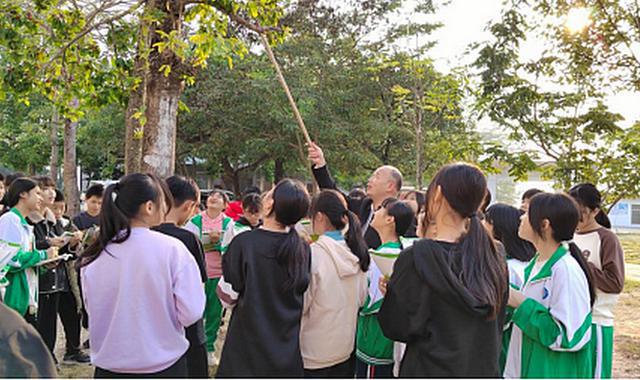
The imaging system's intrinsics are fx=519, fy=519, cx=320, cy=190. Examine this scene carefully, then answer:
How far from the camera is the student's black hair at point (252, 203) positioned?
5285mm

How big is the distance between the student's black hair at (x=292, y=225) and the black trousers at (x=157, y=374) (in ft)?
2.06

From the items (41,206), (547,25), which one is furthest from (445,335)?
(547,25)

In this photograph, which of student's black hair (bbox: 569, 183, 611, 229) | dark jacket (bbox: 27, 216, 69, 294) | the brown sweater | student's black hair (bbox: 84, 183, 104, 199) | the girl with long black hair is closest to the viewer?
the girl with long black hair

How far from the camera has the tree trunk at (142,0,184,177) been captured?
181 inches

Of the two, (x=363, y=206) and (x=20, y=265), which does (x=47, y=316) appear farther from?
(x=363, y=206)

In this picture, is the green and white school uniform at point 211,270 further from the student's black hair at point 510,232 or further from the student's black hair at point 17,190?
the student's black hair at point 510,232

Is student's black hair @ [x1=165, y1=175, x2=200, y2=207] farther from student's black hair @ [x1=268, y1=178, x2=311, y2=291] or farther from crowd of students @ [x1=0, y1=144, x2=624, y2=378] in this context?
student's black hair @ [x1=268, y1=178, x2=311, y2=291]

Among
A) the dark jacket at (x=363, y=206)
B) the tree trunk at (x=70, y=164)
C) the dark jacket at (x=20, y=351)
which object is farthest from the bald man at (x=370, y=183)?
the tree trunk at (x=70, y=164)

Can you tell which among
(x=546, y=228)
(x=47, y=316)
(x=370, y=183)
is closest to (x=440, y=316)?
(x=546, y=228)

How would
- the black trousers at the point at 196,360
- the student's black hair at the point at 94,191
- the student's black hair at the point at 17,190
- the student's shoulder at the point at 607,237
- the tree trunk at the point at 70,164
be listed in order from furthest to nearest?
the tree trunk at the point at 70,164, the student's black hair at the point at 94,191, the student's black hair at the point at 17,190, the student's shoulder at the point at 607,237, the black trousers at the point at 196,360

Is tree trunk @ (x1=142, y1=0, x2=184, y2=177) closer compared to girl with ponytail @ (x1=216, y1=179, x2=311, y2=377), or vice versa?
girl with ponytail @ (x1=216, y1=179, x2=311, y2=377)

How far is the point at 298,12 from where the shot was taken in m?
15.5

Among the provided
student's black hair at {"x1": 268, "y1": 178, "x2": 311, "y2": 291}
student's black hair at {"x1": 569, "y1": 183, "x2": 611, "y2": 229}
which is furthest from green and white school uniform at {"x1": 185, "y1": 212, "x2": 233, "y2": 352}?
student's black hair at {"x1": 569, "y1": 183, "x2": 611, "y2": 229}

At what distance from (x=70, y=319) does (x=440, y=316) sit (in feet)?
14.3
